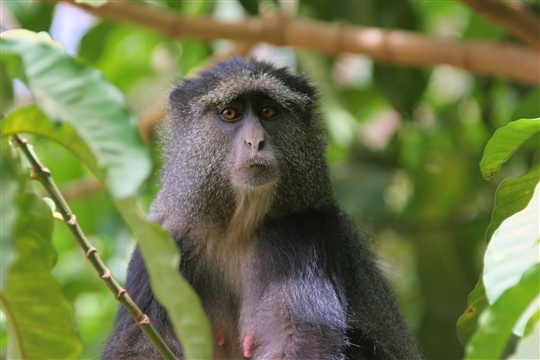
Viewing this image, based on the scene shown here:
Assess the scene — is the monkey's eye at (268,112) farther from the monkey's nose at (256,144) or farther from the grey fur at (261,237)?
the monkey's nose at (256,144)

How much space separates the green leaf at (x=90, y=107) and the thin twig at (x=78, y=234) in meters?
0.49

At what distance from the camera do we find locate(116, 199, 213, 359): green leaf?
6.71ft

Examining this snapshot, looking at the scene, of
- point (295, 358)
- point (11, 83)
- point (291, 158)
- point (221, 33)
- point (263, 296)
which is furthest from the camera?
point (221, 33)

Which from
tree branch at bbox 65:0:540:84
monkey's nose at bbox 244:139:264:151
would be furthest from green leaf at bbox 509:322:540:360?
tree branch at bbox 65:0:540:84

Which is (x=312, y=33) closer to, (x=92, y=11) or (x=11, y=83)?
(x=92, y=11)

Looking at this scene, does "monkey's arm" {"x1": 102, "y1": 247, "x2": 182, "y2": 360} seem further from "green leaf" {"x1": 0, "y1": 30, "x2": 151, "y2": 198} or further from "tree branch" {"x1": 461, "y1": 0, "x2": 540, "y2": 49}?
"tree branch" {"x1": 461, "y1": 0, "x2": 540, "y2": 49}

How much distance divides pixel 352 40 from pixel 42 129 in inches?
203

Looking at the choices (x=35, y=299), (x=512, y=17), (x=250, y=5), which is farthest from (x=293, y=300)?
(x=512, y=17)

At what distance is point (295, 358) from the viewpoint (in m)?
4.22

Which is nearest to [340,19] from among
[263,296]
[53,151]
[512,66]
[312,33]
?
[312,33]

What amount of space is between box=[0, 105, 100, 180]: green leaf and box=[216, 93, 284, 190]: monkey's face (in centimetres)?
221

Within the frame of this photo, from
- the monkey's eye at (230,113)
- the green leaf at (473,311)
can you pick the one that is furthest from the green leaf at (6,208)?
the monkey's eye at (230,113)

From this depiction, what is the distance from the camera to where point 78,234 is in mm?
2668

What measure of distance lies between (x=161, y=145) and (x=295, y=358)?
1.83m
